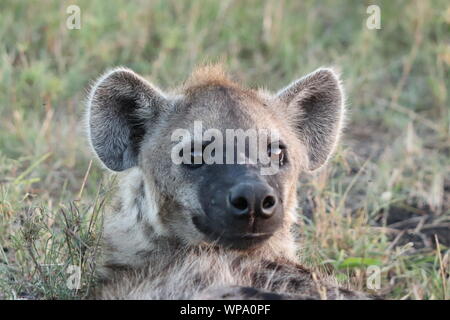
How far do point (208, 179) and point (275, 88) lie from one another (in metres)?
2.78

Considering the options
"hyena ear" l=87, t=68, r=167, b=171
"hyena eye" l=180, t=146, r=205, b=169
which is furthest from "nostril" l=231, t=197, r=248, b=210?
"hyena ear" l=87, t=68, r=167, b=171

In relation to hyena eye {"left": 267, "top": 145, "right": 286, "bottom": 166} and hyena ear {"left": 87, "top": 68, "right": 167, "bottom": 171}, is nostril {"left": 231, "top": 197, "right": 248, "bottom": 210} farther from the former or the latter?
hyena ear {"left": 87, "top": 68, "right": 167, "bottom": 171}

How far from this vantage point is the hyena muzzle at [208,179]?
290 cm

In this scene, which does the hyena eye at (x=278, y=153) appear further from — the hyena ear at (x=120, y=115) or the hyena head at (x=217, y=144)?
the hyena ear at (x=120, y=115)

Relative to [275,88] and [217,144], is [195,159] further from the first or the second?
[275,88]

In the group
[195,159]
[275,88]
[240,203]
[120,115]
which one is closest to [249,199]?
[240,203]

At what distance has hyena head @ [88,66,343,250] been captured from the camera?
299 centimetres

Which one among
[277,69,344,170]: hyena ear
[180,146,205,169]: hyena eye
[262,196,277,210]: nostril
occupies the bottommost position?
[262,196,277,210]: nostril

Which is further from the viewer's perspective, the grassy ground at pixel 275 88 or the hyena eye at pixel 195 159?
the grassy ground at pixel 275 88

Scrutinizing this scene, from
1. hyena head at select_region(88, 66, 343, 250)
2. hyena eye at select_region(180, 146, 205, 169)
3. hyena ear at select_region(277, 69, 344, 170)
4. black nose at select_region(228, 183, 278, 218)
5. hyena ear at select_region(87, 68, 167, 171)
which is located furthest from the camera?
hyena ear at select_region(277, 69, 344, 170)

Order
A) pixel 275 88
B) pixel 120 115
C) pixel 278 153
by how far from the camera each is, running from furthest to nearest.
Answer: pixel 275 88 → pixel 120 115 → pixel 278 153

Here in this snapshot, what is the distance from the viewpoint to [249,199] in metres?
2.87

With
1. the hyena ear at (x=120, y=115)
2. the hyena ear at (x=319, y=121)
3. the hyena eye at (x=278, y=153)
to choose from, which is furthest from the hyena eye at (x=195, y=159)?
the hyena ear at (x=319, y=121)

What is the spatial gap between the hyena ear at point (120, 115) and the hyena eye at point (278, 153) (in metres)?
0.50
